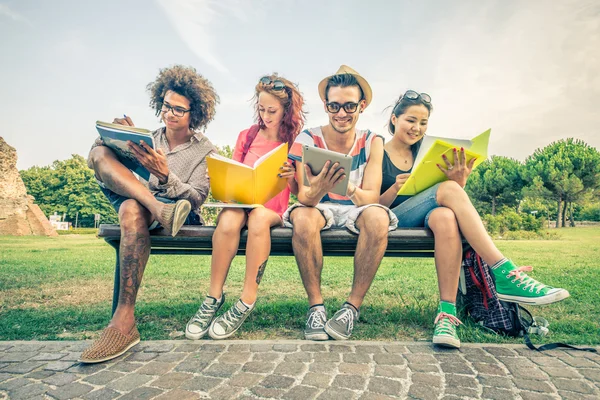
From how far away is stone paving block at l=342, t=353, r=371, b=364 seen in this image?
221 cm

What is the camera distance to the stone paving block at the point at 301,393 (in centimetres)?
179

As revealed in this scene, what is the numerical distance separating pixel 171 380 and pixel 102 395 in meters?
0.30

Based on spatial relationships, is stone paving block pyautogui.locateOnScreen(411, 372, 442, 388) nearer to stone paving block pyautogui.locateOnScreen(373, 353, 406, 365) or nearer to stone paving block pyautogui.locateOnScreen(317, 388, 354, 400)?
stone paving block pyautogui.locateOnScreen(373, 353, 406, 365)

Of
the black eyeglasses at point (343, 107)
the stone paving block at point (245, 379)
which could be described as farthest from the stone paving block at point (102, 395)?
the black eyeglasses at point (343, 107)

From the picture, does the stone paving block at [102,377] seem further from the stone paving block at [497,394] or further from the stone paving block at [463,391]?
the stone paving block at [497,394]

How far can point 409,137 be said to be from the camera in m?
3.34

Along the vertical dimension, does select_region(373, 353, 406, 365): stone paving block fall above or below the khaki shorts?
below

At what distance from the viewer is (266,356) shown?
2303mm

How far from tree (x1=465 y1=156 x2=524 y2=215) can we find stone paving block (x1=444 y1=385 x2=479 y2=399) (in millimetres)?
34595

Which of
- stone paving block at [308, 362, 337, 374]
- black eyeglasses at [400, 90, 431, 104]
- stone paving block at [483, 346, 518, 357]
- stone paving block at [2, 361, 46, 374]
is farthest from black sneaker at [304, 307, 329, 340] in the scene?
black eyeglasses at [400, 90, 431, 104]

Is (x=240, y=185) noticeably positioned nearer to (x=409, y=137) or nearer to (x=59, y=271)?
(x=409, y=137)

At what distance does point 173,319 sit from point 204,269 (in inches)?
140

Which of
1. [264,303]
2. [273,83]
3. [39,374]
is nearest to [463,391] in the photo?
[39,374]

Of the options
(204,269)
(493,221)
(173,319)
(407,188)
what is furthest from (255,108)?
Result: (493,221)
